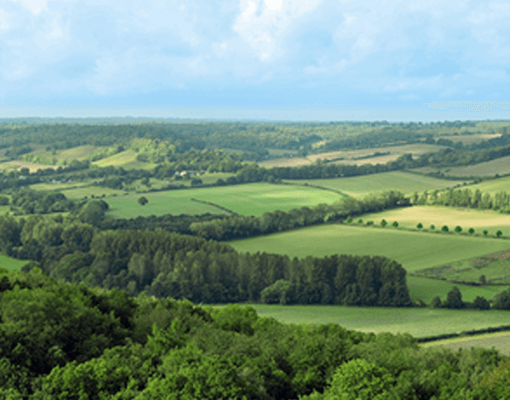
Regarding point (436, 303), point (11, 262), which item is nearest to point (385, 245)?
point (436, 303)

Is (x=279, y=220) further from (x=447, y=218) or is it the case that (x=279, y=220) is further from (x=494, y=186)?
(x=494, y=186)

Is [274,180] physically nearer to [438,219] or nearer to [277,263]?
[438,219]

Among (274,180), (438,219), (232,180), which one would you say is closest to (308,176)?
(274,180)

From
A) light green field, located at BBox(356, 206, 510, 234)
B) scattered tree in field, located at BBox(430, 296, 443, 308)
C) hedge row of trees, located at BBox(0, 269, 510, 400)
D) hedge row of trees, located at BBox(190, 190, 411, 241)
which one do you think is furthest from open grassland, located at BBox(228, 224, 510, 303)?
hedge row of trees, located at BBox(0, 269, 510, 400)

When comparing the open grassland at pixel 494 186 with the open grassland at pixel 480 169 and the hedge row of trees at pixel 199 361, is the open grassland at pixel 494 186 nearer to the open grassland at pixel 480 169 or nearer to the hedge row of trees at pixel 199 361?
the open grassland at pixel 480 169

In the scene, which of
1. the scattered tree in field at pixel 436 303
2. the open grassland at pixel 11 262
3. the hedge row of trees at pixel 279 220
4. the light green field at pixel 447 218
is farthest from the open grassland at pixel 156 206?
the scattered tree in field at pixel 436 303

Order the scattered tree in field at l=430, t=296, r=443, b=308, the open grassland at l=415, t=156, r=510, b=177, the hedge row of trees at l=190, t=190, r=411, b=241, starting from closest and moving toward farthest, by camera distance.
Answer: the scattered tree in field at l=430, t=296, r=443, b=308, the hedge row of trees at l=190, t=190, r=411, b=241, the open grassland at l=415, t=156, r=510, b=177

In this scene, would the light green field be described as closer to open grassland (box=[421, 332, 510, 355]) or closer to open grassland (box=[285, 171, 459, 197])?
open grassland (box=[285, 171, 459, 197])
